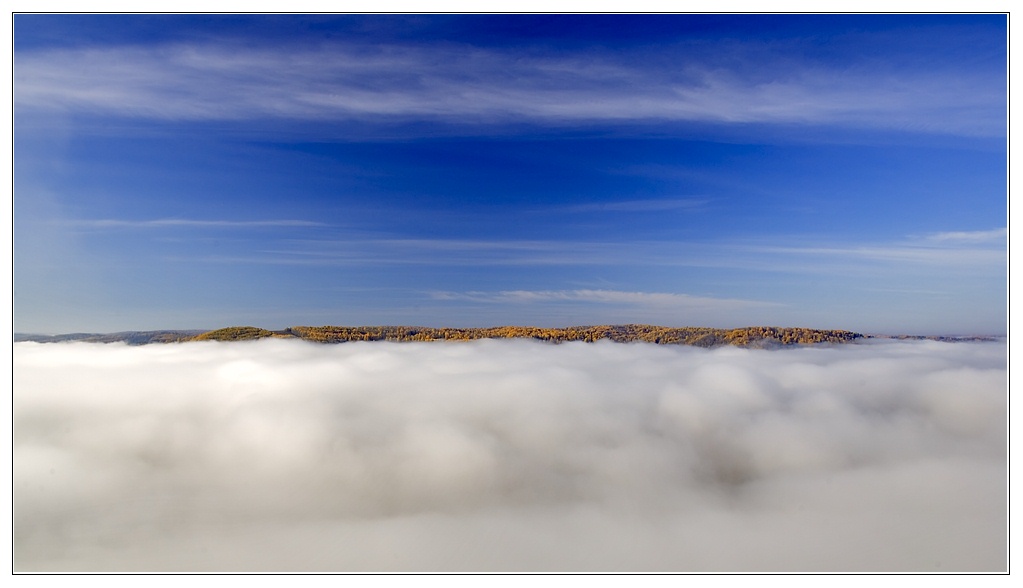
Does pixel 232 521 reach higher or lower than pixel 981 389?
lower

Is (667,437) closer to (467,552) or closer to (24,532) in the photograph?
(467,552)

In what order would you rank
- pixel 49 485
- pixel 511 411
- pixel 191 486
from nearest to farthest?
pixel 49 485 < pixel 191 486 < pixel 511 411

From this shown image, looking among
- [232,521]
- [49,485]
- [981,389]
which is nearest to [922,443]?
[981,389]

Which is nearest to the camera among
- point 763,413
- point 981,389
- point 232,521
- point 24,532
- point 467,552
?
point 24,532

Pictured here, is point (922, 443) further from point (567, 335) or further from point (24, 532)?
point (24, 532)

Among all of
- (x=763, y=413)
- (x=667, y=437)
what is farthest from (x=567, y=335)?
(x=763, y=413)

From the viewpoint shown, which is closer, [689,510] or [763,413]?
[689,510]

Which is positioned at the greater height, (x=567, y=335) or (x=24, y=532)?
(x=567, y=335)

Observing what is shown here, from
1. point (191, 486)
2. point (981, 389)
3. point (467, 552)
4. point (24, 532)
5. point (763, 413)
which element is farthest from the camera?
point (763, 413)

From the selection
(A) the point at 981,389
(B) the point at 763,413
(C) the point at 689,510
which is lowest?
(C) the point at 689,510
